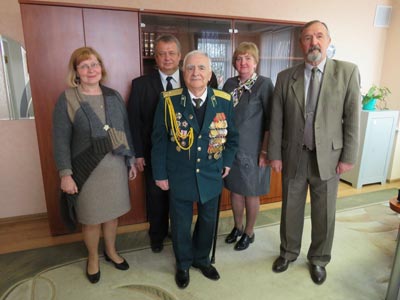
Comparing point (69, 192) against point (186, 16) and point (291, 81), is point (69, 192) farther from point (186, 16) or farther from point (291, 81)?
point (186, 16)

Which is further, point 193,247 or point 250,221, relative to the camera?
point 250,221

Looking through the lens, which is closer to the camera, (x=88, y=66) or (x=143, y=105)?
(x=88, y=66)

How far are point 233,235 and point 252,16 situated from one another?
2.30 m

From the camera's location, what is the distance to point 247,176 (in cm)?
203

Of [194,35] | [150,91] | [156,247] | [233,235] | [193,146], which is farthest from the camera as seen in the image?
[194,35]

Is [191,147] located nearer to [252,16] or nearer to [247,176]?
[247,176]

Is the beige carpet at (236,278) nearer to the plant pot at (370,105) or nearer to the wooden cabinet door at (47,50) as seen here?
the wooden cabinet door at (47,50)

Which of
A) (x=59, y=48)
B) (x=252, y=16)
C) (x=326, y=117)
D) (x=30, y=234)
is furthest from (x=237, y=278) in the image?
(x=252, y=16)

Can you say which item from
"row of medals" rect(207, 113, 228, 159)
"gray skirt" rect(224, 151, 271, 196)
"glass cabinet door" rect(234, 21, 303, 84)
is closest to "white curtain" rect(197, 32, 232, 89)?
"glass cabinet door" rect(234, 21, 303, 84)

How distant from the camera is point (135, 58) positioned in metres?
2.28

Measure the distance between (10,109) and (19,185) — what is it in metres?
0.72

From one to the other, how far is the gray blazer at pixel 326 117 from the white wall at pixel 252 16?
1.38 m

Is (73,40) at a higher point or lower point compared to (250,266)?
higher

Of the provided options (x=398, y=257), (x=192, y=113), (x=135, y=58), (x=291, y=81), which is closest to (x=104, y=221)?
(x=192, y=113)
